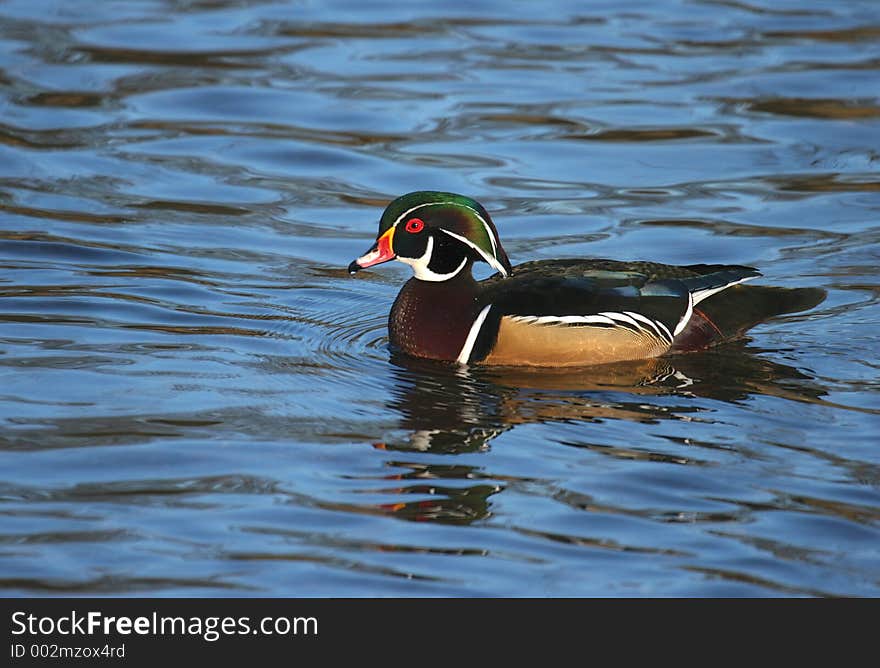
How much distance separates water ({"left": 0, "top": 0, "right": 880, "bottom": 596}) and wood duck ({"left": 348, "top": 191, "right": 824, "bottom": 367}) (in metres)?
0.18

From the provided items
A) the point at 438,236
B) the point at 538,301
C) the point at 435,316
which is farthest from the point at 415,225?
the point at 538,301

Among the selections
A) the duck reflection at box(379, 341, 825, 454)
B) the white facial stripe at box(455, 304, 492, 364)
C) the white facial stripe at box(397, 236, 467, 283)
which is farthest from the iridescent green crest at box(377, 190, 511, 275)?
the duck reflection at box(379, 341, 825, 454)

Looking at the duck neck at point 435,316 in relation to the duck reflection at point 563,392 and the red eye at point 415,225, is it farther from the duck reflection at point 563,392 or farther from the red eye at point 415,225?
the red eye at point 415,225

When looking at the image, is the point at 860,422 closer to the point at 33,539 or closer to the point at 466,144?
the point at 33,539

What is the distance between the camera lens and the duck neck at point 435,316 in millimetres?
8867

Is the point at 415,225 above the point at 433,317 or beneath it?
above

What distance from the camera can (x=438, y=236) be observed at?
9.09m

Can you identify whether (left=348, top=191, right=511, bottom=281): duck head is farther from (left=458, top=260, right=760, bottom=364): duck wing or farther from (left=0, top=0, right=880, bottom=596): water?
(left=0, top=0, right=880, bottom=596): water

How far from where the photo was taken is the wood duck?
8766 mm

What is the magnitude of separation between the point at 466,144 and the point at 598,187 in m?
1.39

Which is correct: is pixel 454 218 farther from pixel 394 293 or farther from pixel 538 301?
pixel 394 293

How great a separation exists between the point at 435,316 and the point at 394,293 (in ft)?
5.10

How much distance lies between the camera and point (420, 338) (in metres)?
8.95

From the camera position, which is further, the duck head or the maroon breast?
the duck head
